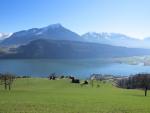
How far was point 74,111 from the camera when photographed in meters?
23.7

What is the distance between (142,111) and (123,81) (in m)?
117

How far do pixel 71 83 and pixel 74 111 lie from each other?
3241 inches

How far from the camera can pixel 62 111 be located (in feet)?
78.0

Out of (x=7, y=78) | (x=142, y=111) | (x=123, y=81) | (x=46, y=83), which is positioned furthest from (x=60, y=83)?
(x=142, y=111)

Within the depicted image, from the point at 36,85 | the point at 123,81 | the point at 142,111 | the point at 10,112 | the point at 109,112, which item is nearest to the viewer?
the point at 10,112

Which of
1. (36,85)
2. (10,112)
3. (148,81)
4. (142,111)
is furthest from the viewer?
(36,85)

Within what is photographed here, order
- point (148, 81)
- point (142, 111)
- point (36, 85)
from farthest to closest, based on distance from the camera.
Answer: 1. point (36, 85)
2. point (148, 81)
3. point (142, 111)

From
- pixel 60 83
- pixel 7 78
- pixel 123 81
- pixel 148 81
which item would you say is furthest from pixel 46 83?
pixel 123 81

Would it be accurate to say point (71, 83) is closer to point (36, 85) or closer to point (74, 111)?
point (36, 85)

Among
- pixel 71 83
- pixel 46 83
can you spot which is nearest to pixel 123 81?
pixel 71 83

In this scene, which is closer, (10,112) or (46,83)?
(10,112)

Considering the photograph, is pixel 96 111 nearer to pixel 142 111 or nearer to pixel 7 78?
pixel 142 111

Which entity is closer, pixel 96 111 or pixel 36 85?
pixel 96 111

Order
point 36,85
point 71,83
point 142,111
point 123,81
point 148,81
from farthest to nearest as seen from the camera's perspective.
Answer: point 123,81 < point 71,83 < point 36,85 < point 148,81 < point 142,111
